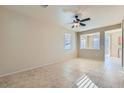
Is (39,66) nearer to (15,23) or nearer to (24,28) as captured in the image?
(24,28)

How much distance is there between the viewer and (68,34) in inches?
334

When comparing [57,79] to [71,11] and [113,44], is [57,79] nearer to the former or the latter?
[71,11]

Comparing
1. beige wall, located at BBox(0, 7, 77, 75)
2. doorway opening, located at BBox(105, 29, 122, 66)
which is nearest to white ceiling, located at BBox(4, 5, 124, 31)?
beige wall, located at BBox(0, 7, 77, 75)

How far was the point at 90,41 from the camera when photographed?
904cm

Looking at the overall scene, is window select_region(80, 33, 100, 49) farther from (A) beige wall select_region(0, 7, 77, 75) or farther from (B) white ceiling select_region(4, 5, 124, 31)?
(B) white ceiling select_region(4, 5, 124, 31)

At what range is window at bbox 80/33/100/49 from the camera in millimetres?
8422

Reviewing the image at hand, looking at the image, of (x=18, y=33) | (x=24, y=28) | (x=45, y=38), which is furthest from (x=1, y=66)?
(x=45, y=38)

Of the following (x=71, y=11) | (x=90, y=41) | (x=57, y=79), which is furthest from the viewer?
(x=90, y=41)

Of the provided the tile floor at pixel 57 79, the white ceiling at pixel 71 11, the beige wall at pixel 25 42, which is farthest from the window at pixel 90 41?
the tile floor at pixel 57 79

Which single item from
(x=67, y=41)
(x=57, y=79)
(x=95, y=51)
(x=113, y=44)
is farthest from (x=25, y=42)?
(x=113, y=44)

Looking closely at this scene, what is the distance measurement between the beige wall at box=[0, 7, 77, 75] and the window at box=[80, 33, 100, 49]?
289cm

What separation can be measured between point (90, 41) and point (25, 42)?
5.50 meters

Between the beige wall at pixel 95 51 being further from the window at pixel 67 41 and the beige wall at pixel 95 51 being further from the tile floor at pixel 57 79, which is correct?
the tile floor at pixel 57 79

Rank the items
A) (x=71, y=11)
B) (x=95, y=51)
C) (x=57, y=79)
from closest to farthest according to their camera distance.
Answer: (x=57, y=79) < (x=71, y=11) < (x=95, y=51)
